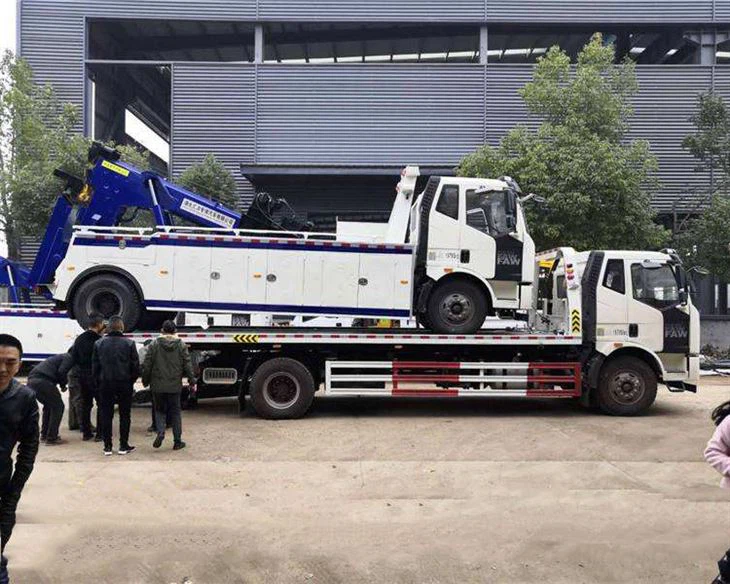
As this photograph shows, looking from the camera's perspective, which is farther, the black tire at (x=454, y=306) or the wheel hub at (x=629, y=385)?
the wheel hub at (x=629, y=385)

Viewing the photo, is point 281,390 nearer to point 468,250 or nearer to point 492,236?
point 468,250

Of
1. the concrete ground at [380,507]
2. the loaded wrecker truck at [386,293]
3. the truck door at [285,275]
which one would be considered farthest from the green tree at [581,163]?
the truck door at [285,275]

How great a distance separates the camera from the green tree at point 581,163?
52.6 feet

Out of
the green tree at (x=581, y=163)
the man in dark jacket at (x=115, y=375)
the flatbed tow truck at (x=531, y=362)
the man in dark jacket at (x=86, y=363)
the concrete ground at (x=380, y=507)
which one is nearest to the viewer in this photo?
the concrete ground at (x=380, y=507)

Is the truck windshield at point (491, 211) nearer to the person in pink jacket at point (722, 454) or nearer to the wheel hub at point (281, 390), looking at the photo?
the wheel hub at point (281, 390)

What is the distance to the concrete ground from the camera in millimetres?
4699

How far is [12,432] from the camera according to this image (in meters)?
3.49

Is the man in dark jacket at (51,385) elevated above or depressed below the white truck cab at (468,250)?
below

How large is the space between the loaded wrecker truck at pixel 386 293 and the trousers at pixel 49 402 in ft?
5.18

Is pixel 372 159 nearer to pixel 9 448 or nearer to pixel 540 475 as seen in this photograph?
pixel 540 475

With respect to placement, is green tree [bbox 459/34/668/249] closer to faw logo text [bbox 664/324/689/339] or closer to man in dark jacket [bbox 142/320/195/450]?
faw logo text [bbox 664/324/689/339]

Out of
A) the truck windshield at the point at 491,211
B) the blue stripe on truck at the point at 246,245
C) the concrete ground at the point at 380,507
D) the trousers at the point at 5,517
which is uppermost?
the truck windshield at the point at 491,211

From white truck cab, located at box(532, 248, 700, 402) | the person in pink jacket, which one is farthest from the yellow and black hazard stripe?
the person in pink jacket

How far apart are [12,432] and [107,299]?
671 centimetres
